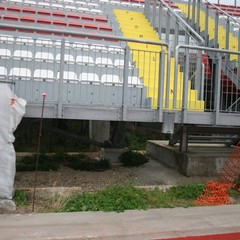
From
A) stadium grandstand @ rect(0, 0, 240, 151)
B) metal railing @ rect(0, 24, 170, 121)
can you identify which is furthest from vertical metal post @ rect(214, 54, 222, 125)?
metal railing @ rect(0, 24, 170, 121)

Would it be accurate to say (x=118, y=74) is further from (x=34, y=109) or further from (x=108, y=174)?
(x=108, y=174)

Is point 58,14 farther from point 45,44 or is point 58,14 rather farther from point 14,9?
point 45,44

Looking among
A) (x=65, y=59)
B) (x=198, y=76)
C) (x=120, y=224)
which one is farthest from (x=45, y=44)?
(x=120, y=224)

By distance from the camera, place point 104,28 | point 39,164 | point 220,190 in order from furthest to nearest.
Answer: point 104,28
point 39,164
point 220,190

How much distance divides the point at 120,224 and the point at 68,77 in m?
3.62

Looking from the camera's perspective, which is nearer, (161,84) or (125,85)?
(125,85)

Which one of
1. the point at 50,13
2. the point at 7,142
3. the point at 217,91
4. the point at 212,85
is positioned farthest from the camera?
the point at 50,13

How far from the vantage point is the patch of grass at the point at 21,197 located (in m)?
5.91

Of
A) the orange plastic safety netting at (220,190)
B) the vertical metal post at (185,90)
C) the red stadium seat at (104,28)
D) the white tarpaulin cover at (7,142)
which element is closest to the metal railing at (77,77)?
the vertical metal post at (185,90)

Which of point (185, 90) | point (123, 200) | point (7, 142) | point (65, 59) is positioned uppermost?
point (65, 59)

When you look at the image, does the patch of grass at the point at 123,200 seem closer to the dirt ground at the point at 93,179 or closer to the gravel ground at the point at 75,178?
the dirt ground at the point at 93,179

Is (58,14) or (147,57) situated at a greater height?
(58,14)

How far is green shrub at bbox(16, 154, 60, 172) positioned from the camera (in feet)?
31.3

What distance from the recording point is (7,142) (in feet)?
18.4
